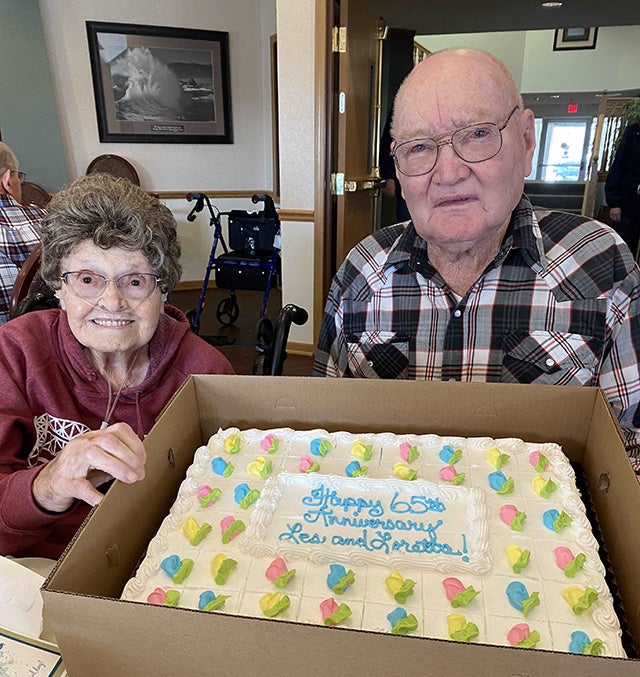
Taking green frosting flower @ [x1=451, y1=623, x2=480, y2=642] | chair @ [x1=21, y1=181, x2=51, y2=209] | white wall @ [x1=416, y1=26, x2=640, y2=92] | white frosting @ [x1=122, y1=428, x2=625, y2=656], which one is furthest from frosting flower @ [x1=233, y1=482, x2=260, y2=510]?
white wall @ [x1=416, y1=26, x2=640, y2=92]

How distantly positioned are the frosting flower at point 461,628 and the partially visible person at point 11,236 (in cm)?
215

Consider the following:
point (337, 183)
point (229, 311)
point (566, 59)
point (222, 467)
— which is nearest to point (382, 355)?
point (222, 467)

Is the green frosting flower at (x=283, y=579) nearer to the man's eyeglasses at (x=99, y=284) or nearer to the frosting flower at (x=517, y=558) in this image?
the frosting flower at (x=517, y=558)

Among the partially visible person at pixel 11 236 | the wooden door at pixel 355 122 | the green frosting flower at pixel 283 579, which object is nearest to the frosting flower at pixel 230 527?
the green frosting flower at pixel 283 579

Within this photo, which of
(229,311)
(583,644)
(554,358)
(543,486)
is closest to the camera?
(583,644)

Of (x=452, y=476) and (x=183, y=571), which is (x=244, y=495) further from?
(x=452, y=476)

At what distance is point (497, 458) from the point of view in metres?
0.86

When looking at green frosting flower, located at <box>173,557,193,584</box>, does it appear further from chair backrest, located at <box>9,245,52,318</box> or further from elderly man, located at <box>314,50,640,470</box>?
chair backrest, located at <box>9,245,52,318</box>

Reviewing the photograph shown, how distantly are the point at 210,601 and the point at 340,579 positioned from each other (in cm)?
16

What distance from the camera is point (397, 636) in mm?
416

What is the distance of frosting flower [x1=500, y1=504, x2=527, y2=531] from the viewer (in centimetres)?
75

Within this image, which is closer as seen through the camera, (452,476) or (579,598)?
(579,598)

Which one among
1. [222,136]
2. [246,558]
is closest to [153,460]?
[246,558]

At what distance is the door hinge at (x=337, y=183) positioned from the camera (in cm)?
299
